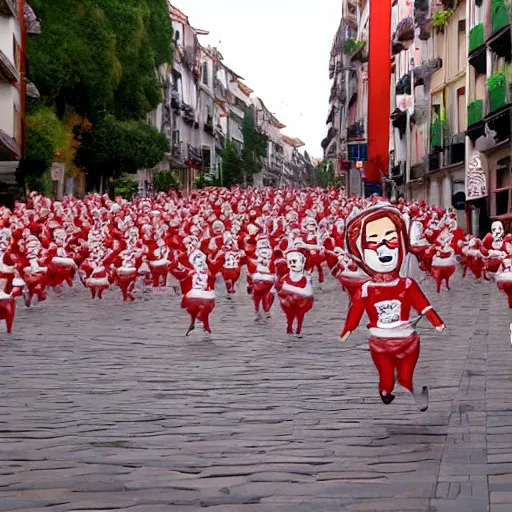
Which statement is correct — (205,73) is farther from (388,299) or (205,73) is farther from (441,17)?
(388,299)

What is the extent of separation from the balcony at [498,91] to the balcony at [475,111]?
8.31 ft

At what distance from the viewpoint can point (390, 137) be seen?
246 feet

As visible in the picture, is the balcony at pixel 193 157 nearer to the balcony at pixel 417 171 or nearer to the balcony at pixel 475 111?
the balcony at pixel 417 171

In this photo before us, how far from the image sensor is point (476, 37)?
4522 cm

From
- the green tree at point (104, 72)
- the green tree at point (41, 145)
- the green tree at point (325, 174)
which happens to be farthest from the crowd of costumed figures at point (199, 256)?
the green tree at point (325, 174)

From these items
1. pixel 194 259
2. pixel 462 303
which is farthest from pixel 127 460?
pixel 462 303

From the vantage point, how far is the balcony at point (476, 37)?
44.5 meters

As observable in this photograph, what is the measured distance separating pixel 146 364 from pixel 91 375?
1.03 metres

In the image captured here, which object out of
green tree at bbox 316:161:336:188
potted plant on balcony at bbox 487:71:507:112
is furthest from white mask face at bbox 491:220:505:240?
green tree at bbox 316:161:336:188

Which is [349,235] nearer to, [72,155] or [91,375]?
[91,375]

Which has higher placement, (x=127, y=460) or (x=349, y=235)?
(x=349, y=235)

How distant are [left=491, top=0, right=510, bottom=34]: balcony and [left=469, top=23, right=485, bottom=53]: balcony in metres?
2.25

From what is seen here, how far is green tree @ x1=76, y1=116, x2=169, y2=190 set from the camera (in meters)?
53.7

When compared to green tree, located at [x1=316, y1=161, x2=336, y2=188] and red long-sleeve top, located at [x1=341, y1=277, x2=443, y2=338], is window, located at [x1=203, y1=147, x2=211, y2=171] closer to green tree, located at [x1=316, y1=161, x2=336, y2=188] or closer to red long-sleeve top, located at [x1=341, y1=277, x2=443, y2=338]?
green tree, located at [x1=316, y1=161, x2=336, y2=188]
